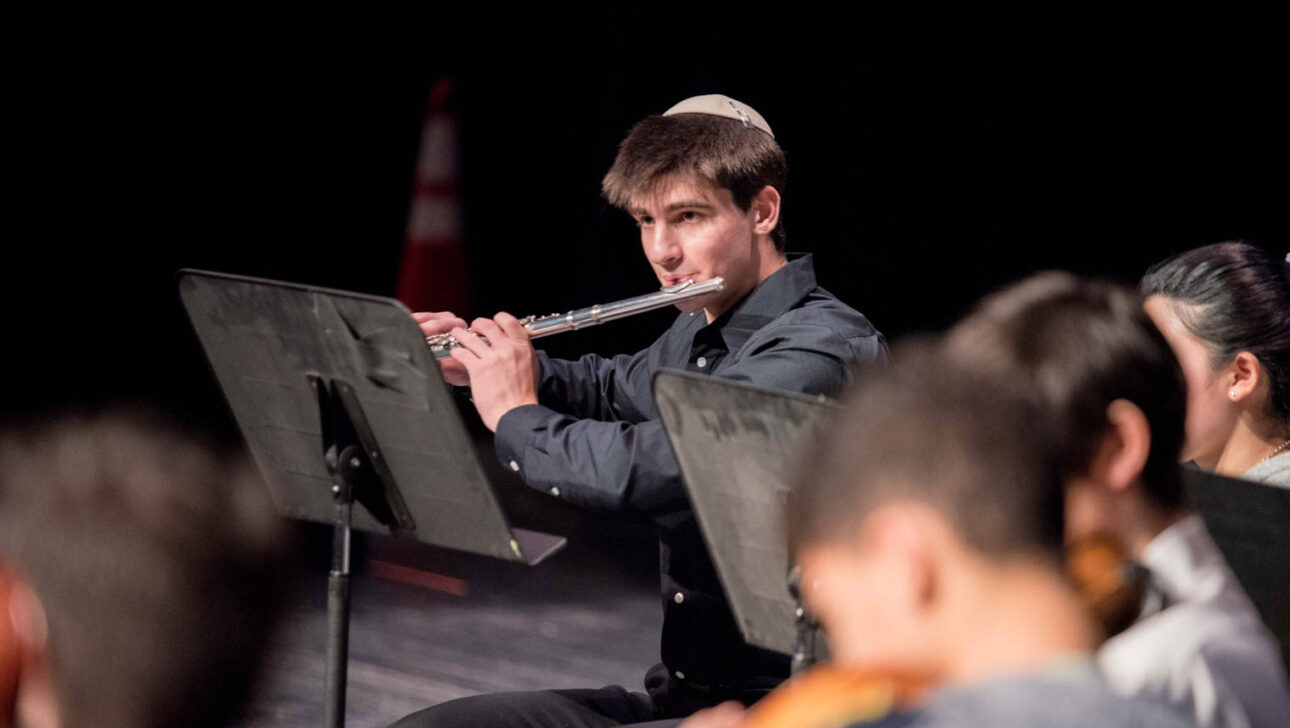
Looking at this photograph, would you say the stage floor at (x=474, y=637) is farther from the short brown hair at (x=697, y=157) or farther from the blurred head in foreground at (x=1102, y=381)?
the blurred head in foreground at (x=1102, y=381)

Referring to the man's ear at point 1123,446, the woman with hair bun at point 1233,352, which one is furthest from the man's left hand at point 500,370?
the man's ear at point 1123,446

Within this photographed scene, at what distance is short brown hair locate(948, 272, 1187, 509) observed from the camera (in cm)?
111

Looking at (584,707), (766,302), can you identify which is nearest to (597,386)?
(766,302)

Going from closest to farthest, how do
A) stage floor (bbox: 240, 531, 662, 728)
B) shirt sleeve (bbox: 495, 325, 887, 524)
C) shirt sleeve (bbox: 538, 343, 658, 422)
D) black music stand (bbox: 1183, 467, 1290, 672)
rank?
black music stand (bbox: 1183, 467, 1290, 672) < shirt sleeve (bbox: 495, 325, 887, 524) < shirt sleeve (bbox: 538, 343, 658, 422) < stage floor (bbox: 240, 531, 662, 728)

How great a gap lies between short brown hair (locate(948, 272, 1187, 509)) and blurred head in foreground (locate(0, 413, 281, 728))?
0.51m

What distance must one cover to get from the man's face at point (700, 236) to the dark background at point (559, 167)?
5.65 ft

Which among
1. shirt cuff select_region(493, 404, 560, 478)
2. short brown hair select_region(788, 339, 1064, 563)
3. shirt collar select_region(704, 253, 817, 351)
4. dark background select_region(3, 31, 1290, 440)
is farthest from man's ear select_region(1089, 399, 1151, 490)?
dark background select_region(3, 31, 1290, 440)

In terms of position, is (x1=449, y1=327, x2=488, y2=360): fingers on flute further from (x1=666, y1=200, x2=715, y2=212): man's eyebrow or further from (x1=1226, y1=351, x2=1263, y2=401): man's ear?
(x1=1226, y1=351, x2=1263, y2=401): man's ear

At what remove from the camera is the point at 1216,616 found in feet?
3.85

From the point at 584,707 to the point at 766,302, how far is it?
0.64 metres

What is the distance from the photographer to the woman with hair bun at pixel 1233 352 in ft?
6.67

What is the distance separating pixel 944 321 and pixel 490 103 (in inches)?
66.4

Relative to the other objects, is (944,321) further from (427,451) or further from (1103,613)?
(1103,613)

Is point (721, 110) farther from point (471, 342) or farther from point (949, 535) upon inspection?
point (949, 535)
